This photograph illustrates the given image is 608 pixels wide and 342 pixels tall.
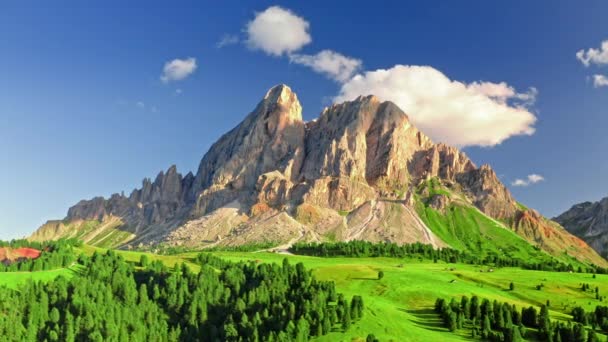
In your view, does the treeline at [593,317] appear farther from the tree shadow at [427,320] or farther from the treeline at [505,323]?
the tree shadow at [427,320]

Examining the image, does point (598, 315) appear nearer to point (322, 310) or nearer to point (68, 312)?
point (322, 310)

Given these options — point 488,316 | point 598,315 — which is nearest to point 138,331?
point 488,316

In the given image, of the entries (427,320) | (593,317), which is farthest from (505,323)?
(593,317)

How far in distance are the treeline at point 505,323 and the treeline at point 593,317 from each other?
1149cm

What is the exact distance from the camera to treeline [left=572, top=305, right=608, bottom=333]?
178 meters

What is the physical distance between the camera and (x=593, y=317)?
183 metres

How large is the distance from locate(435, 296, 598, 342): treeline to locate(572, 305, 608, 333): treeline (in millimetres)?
11491

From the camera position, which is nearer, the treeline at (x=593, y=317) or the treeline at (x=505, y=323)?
the treeline at (x=505, y=323)

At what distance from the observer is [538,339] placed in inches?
6427

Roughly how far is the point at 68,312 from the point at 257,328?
70773mm

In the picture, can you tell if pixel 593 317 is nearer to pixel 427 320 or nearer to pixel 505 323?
pixel 505 323

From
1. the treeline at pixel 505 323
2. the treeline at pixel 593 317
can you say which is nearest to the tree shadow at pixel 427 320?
the treeline at pixel 505 323

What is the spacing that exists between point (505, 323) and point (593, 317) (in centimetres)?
3762

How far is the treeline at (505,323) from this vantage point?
159250 millimetres
